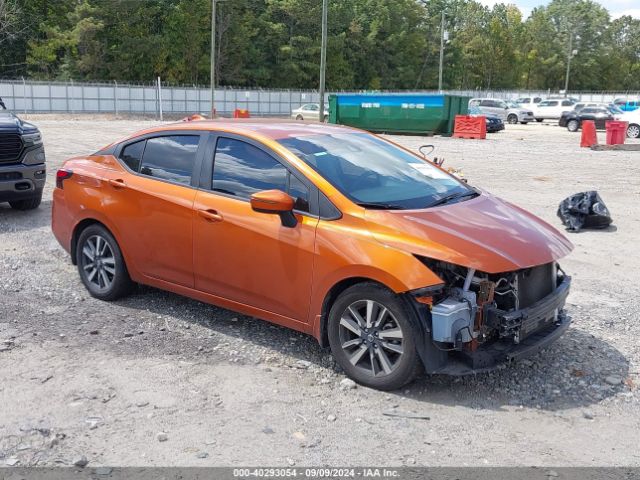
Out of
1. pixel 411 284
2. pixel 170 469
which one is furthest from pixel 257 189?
pixel 170 469

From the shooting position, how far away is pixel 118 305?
228 inches

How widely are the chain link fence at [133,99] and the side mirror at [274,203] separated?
148ft

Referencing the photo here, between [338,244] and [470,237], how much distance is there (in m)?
0.81

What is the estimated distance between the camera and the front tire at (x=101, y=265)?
5714 mm

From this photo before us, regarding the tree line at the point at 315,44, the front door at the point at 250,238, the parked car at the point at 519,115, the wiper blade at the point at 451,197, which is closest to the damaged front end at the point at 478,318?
the wiper blade at the point at 451,197

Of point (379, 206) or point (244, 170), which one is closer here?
point (379, 206)

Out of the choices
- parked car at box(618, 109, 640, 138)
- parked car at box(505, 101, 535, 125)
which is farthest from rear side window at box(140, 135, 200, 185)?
parked car at box(505, 101, 535, 125)

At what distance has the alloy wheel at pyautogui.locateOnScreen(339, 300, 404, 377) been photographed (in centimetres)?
412

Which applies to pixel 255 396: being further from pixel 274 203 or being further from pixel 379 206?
pixel 379 206

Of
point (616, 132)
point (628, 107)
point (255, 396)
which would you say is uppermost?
point (628, 107)

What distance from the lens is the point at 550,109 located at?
50.0 metres

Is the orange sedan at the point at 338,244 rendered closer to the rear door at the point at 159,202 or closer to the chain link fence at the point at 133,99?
the rear door at the point at 159,202

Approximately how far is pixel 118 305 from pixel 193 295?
99cm

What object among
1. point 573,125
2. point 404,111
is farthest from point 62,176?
point 573,125
